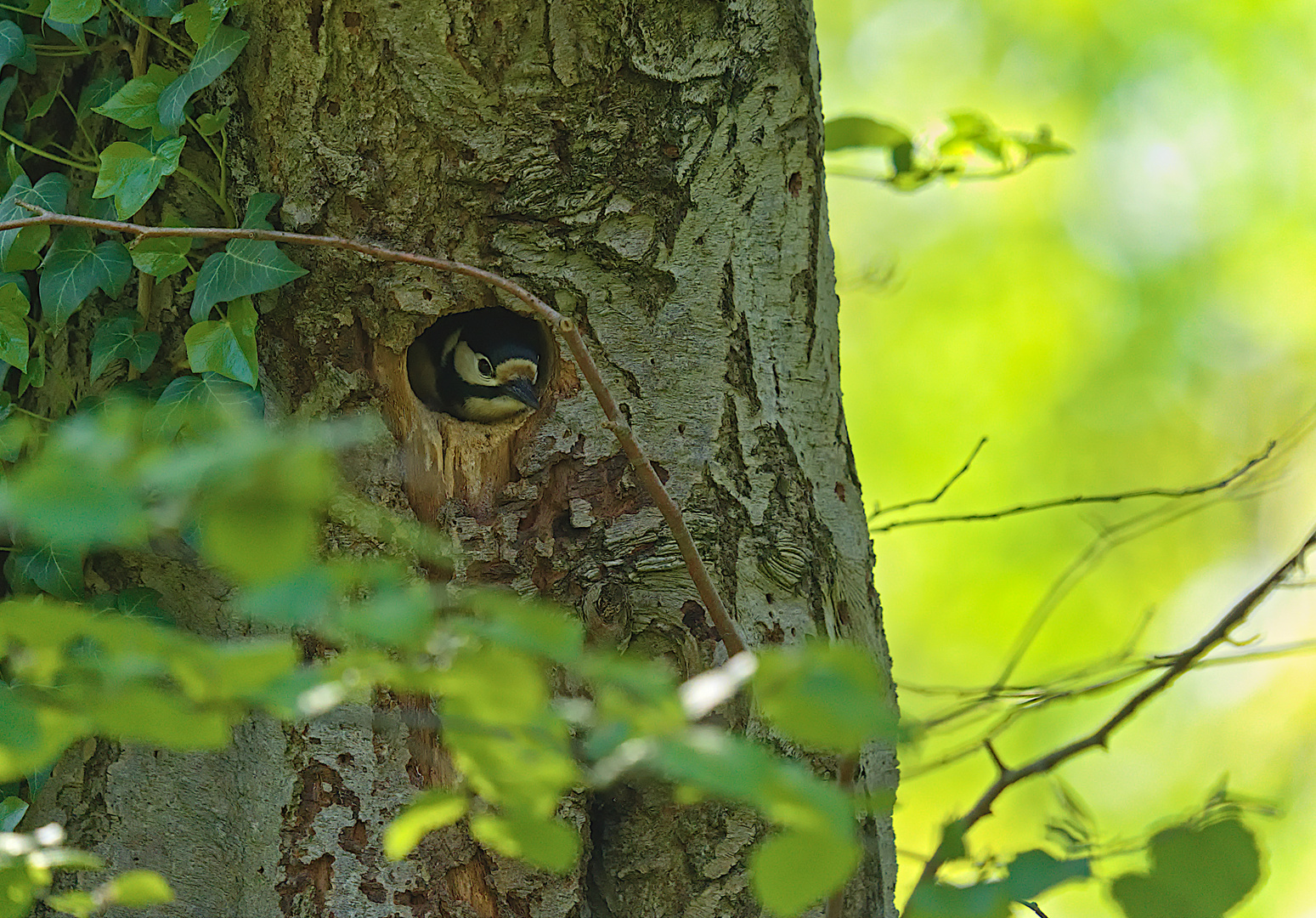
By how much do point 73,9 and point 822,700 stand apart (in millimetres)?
1678

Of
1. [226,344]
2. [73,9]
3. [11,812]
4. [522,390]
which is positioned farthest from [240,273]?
[522,390]

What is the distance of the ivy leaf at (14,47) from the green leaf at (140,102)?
0.60ft

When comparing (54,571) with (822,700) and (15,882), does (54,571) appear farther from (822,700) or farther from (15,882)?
(822,700)

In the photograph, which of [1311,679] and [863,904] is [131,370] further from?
[1311,679]

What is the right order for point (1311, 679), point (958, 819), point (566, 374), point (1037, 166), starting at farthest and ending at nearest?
point (1037, 166), point (1311, 679), point (566, 374), point (958, 819)

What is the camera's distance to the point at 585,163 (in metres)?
1.88

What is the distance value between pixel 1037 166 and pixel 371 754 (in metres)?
6.76

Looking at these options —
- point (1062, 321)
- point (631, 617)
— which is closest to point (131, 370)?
point (631, 617)

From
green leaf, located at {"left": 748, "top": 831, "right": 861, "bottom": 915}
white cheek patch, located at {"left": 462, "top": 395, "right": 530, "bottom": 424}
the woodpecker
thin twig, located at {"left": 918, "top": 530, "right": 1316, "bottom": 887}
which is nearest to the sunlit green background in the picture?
the woodpecker

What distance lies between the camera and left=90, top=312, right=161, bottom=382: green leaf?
1864 mm

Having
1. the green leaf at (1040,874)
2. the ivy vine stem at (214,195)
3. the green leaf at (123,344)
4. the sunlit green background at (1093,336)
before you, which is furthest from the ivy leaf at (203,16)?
the sunlit green background at (1093,336)

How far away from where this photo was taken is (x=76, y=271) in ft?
6.03

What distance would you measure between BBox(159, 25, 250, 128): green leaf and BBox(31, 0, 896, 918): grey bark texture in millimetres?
54

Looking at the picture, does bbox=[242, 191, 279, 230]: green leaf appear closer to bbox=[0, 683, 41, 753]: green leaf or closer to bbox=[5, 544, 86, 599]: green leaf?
bbox=[5, 544, 86, 599]: green leaf
